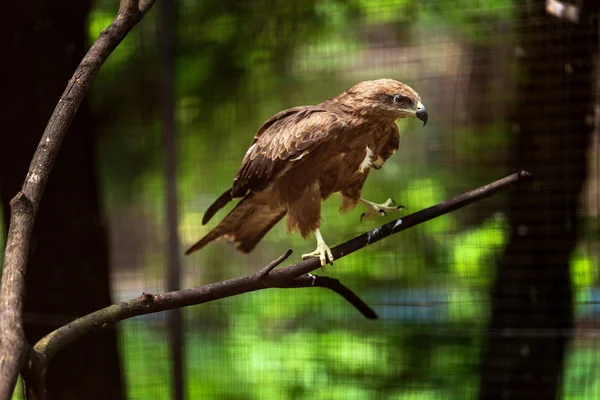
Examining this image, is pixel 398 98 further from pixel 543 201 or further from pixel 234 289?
pixel 543 201

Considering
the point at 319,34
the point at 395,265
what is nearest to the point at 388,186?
the point at 395,265

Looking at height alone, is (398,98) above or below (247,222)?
above

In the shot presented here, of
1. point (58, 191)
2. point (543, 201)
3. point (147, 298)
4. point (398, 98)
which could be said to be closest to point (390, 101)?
point (398, 98)

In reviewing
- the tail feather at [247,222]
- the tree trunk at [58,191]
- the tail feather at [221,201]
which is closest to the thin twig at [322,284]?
the tail feather at [247,222]

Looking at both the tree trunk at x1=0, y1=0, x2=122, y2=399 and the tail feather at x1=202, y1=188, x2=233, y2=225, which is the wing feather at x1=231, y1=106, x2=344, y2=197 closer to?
the tail feather at x1=202, y1=188, x2=233, y2=225

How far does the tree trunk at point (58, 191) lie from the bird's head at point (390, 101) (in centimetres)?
94

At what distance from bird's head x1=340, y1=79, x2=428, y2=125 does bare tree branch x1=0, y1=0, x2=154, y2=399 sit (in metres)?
0.36

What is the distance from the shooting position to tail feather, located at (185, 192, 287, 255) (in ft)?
3.58

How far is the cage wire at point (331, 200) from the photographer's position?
159 centimetres

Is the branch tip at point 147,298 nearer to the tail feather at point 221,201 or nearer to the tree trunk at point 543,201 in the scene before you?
the tail feather at point 221,201

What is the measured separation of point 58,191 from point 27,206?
965 mm

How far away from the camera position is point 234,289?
0.81 meters

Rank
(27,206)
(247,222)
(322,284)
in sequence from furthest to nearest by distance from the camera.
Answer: (247,222) → (322,284) → (27,206)

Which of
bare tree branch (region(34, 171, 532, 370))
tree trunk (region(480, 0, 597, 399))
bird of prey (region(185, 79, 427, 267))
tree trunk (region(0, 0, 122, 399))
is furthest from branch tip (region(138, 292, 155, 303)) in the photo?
tree trunk (region(480, 0, 597, 399))
